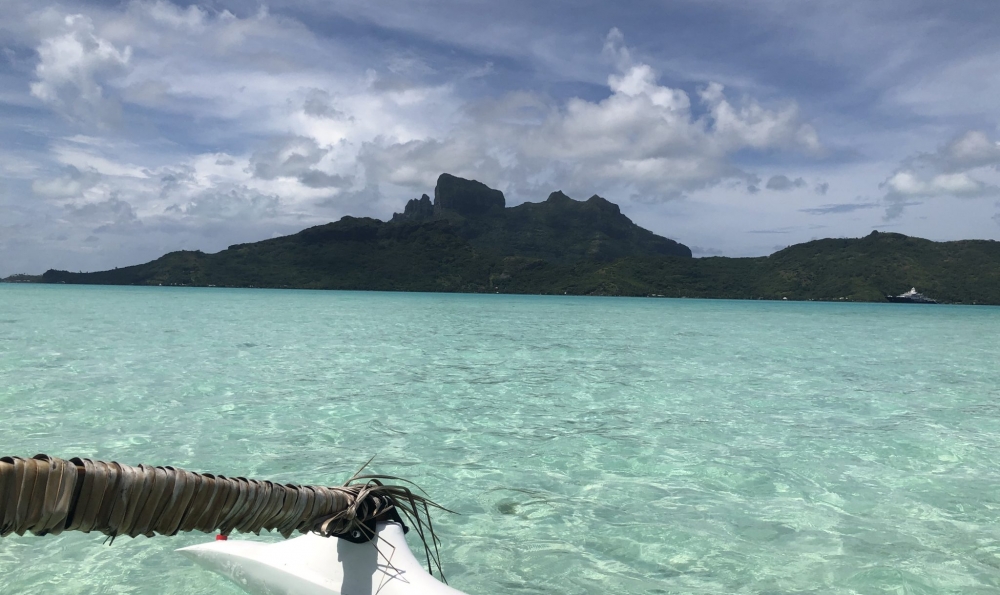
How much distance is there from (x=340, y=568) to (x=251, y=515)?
1.97 ft

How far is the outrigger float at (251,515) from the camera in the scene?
1.87 metres

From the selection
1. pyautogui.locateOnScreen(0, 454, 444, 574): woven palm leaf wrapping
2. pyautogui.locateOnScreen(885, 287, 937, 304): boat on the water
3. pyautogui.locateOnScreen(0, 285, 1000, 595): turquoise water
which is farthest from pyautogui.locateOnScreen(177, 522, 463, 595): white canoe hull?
pyautogui.locateOnScreen(885, 287, 937, 304): boat on the water

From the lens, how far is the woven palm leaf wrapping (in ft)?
6.05

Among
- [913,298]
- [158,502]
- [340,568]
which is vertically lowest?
[340,568]

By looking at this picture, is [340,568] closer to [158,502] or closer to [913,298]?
[158,502]

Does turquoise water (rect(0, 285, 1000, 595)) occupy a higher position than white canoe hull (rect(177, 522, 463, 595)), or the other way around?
white canoe hull (rect(177, 522, 463, 595))

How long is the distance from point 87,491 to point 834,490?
28.8ft

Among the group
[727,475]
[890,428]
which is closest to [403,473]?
[727,475]

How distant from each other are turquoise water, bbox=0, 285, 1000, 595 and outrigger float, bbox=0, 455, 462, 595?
2.86m

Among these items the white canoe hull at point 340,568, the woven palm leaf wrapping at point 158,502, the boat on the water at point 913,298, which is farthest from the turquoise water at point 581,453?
the boat on the water at point 913,298

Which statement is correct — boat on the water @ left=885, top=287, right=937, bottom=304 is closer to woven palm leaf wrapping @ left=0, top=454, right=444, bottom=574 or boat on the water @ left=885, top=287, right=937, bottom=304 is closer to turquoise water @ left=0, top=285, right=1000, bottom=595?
turquoise water @ left=0, top=285, right=1000, bottom=595

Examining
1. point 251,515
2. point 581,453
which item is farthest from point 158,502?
point 581,453

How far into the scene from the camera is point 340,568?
9.08 feet

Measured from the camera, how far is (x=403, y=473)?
A: 854 centimetres
